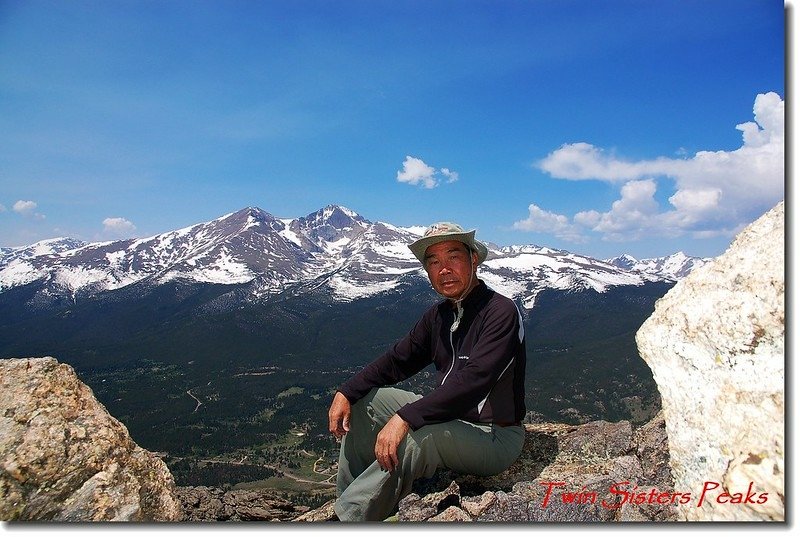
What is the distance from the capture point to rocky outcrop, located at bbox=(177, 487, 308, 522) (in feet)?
30.0

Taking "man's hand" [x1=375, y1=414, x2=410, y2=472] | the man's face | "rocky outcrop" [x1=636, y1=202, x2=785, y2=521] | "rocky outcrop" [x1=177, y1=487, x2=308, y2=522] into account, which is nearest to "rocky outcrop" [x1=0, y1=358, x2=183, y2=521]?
"man's hand" [x1=375, y1=414, x2=410, y2=472]

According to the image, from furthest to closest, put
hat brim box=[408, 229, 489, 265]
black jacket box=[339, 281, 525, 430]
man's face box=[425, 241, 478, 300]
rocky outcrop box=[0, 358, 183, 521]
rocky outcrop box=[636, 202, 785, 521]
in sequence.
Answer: man's face box=[425, 241, 478, 300], hat brim box=[408, 229, 489, 265], black jacket box=[339, 281, 525, 430], rocky outcrop box=[0, 358, 183, 521], rocky outcrop box=[636, 202, 785, 521]

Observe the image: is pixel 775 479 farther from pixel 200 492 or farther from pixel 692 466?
pixel 200 492

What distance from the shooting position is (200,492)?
10.5m

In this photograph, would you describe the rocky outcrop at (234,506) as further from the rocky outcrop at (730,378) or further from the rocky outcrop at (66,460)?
the rocky outcrop at (730,378)

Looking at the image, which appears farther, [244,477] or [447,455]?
[244,477]

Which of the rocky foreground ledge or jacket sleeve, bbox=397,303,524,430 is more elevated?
jacket sleeve, bbox=397,303,524,430

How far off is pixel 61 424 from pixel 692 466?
6.67 metres

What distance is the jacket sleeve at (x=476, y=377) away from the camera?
5426 millimetres

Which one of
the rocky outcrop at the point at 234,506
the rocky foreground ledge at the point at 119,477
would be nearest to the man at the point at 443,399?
the rocky foreground ledge at the point at 119,477

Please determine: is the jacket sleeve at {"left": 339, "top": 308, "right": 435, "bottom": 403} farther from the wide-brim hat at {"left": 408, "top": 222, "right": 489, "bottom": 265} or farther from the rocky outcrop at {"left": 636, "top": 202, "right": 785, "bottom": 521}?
the rocky outcrop at {"left": 636, "top": 202, "right": 785, "bottom": 521}

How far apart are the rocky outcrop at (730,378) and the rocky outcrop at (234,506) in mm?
6783

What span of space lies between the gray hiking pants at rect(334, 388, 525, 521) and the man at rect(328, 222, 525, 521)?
12mm

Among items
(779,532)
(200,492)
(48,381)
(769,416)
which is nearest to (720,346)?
(769,416)
